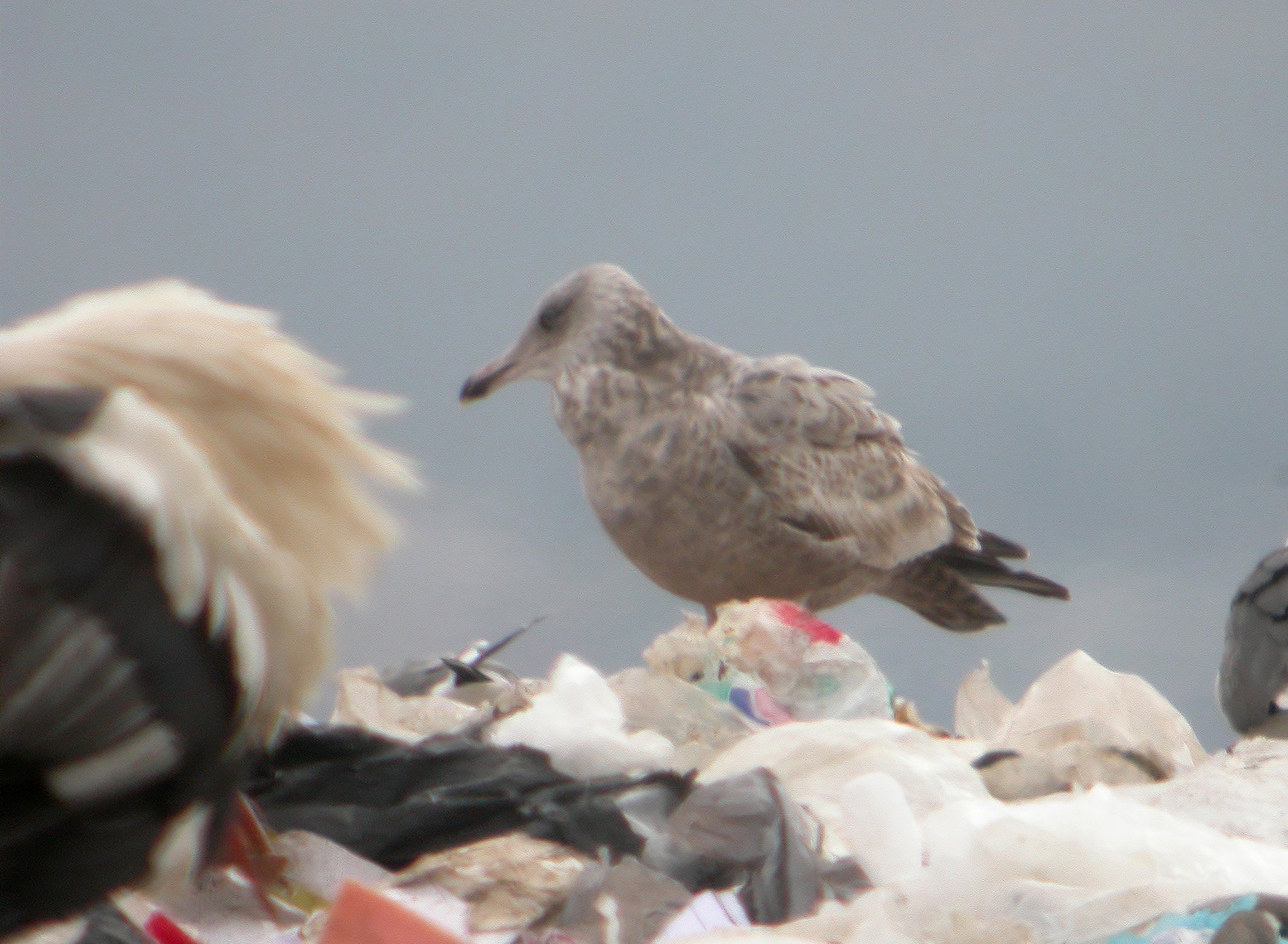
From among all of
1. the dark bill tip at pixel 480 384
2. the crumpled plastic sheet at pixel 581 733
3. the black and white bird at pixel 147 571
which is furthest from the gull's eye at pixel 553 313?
the black and white bird at pixel 147 571

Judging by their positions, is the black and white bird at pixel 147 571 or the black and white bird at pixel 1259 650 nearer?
the black and white bird at pixel 147 571

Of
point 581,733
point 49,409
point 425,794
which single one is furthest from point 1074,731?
point 49,409

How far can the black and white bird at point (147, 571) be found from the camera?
3.00ft

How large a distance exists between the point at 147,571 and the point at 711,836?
72cm

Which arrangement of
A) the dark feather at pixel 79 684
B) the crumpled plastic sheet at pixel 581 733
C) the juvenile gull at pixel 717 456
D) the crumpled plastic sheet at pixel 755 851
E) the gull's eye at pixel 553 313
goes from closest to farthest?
1. the dark feather at pixel 79 684
2. the crumpled plastic sheet at pixel 755 851
3. the crumpled plastic sheet at pixel 581 733
4. the juvenile gull at pixel 717 456
5. the gull's eye at pixel 553 313

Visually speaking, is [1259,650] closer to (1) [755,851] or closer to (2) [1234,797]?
(2) [1234,797]

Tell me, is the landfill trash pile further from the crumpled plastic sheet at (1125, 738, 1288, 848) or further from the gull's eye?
the gull's eye

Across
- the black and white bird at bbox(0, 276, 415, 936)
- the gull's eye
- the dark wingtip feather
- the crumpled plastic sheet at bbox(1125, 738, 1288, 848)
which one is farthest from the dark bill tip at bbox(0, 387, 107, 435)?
the dark wingtip feather

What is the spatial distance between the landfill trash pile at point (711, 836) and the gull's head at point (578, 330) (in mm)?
1675

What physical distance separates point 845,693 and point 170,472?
144 cm

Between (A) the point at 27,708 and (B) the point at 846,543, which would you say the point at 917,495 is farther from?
(A) the point at 27,708

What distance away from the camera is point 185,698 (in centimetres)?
98

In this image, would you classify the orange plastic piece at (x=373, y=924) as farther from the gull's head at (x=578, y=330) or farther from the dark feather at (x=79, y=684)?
the gull's head at (x=578, y=330)

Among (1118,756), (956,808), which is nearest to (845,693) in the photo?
(1118,756)
